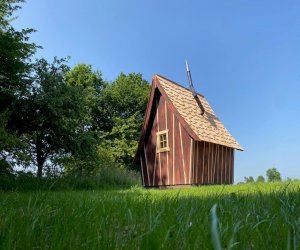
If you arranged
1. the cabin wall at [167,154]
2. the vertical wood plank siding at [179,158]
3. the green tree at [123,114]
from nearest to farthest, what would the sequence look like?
the vertical wood plank siding at [179,158]
the cabin wall at [167,154]
the green tree at [123,114]

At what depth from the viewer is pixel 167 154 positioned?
66.2 feet

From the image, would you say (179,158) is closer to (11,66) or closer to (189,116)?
(189,116)

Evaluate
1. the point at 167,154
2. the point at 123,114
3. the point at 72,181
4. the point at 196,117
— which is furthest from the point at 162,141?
the point at 123,114

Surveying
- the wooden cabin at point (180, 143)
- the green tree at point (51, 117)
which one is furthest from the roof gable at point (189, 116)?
the green tree at point (51, 117)

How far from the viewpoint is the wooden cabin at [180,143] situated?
18812 mm

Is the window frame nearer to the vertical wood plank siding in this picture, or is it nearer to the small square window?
the small square window

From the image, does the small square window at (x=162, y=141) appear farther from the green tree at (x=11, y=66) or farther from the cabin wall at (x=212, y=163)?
the green tree at (x=11, y=66)

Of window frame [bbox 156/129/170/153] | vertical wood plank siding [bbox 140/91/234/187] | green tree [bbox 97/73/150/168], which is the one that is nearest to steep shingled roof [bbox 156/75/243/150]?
vertical wood plank siding [bbox 140/91/234/187]

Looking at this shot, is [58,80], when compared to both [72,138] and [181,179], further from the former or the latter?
[181,179]

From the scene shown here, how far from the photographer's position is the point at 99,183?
18.3 metres

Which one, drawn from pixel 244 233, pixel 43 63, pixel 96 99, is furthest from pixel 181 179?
pixel 96 99

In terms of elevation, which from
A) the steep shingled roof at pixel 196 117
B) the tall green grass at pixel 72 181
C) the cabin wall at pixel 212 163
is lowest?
the tall green grass at pixel 72 181

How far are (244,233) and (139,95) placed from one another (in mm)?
41838

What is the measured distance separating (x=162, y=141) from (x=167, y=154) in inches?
34.4
